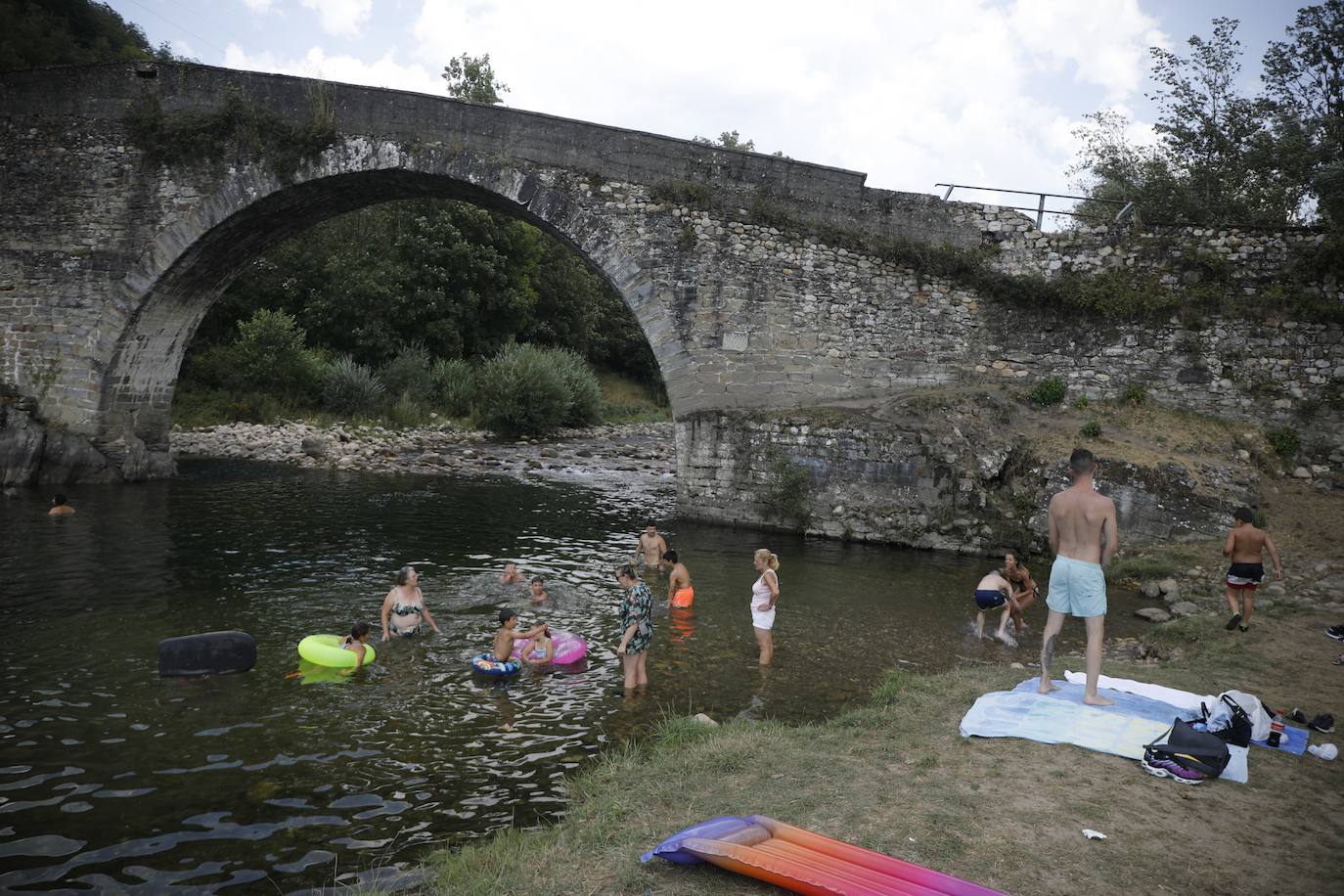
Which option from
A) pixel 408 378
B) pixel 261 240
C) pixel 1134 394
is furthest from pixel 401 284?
pixel 1134 394

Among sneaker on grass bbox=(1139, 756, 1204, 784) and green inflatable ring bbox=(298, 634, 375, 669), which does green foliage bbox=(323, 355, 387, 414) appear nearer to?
green inflatable ring bbox=(298, 634, 375, 669)

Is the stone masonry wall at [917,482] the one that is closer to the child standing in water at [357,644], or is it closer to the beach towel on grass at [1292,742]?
the beach towel on grass at [1292,742]

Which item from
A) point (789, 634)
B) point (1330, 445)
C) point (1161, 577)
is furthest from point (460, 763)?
point (1330, 445)

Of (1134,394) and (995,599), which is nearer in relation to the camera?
(995,599)

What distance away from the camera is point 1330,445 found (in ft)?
47.6

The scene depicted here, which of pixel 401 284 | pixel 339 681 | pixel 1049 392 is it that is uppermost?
pixel 401 284

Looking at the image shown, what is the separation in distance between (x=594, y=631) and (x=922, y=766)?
459 centimetres

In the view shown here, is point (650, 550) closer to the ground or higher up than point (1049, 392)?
closer to the ground

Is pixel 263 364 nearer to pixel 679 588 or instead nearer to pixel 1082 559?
pixel 679 588

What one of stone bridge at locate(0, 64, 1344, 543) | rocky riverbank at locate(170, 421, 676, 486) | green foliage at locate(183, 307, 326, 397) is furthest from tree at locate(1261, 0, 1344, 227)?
green foliage at locate(183, 307, 326, 397)

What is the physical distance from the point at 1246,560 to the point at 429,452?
64.2 feet

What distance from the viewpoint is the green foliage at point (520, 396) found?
1078 inches

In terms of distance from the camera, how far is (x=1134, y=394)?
15.2 m

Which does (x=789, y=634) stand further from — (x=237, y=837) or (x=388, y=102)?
(x=388, y=102)
